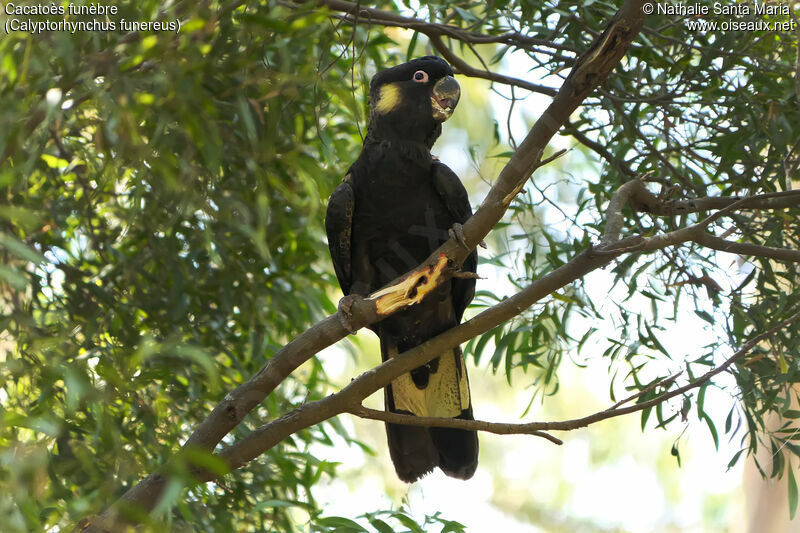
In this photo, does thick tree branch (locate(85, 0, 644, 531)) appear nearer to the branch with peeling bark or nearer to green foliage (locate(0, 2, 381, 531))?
the branch with peeling bark

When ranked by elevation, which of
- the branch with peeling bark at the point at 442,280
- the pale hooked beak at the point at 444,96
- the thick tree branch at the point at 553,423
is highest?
the pale hooked beak at the point at 444,96

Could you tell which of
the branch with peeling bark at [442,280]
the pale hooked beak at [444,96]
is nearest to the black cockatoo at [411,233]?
the pale hooked beak at [444,96]

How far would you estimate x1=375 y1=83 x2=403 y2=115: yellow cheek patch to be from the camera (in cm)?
214

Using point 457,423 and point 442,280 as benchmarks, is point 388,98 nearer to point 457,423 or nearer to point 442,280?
point 442,280

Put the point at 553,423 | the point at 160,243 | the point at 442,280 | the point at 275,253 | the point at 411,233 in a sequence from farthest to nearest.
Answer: the point at 275,253 → the point at 160,243 → the point at 411,233 → the point at 442,280 → the point at 553,423

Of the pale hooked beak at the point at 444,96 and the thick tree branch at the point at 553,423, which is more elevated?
the pale hooked beak at the point at 444,96

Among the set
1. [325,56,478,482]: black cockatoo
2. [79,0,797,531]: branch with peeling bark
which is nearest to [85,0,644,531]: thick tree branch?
[79,0,797,531]: branch with peeling bark

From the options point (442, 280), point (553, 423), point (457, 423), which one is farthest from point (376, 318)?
point (553, 423)

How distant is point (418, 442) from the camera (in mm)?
2000

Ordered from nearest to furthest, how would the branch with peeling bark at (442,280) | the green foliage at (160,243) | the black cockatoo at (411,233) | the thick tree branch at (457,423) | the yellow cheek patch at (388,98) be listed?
the green foliage at (160,243) → the branch with peeling bark at (442,280) → the thick tree branch at (457,423) → the black cockatoo at (411,233) → the yellow cheek patch at (388,98)

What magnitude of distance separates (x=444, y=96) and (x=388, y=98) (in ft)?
0.56

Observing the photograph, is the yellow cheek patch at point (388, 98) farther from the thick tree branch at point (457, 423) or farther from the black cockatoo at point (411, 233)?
the thick tree branch at point (457, 423)

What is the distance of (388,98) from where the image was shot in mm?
2160

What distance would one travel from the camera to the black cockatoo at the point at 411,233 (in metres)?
2.01
